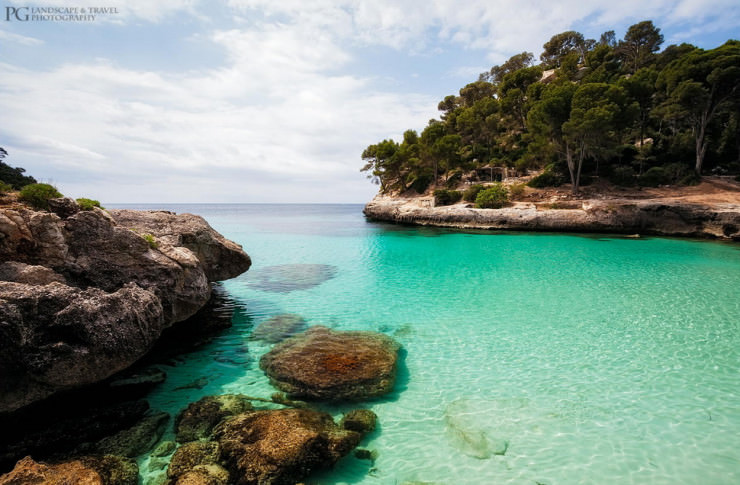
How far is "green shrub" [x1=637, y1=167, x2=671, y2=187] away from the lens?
110 ft

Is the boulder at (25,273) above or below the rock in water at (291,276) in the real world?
above

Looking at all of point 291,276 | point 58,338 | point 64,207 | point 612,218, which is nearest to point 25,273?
point 58,338

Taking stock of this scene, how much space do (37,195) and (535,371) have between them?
37.4 feet

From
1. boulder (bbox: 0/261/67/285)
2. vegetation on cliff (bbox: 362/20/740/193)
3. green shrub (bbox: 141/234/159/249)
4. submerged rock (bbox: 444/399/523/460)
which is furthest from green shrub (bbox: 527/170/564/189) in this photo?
boulder (bbox: 0/261/67/285)

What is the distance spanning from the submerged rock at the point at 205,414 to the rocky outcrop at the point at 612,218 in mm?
31774

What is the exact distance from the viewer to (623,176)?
117 ft

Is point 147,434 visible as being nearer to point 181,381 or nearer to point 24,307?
point 181,381

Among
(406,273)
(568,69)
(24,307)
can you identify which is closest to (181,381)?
(24,307)

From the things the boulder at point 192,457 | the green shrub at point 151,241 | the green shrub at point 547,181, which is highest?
the green shrub at point 547,181

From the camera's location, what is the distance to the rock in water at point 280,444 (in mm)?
4242

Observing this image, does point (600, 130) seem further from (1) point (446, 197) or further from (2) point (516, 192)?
(1) point (446, 197)

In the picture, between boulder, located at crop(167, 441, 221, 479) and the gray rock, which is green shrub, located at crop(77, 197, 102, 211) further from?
boulder, located at crop(167, 441, 221, 479)

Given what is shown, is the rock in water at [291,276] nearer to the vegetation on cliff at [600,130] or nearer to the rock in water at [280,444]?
the rock in water at [280,444]

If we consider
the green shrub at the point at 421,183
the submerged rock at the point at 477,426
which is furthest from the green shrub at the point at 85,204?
the green shrub at the point at 421,183
